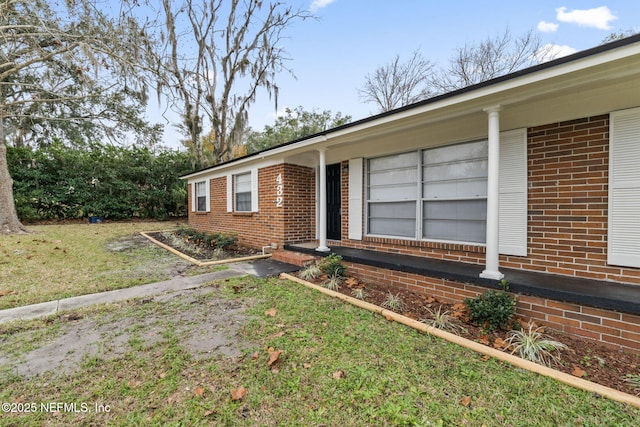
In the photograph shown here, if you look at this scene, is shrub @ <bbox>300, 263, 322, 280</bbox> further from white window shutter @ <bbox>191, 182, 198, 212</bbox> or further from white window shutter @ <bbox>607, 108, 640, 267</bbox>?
white window shutter @ <bbox>191, 182, 198, 212</bbox>

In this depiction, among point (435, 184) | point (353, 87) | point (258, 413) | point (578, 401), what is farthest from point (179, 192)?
point (578, 401)

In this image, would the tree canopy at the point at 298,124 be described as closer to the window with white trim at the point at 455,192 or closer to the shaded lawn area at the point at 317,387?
the window with white trim at the point at 455,192

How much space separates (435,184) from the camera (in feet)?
15.8

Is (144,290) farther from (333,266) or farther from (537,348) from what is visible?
(537,348)

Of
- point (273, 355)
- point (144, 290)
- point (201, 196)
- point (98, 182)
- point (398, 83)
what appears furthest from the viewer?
point (398, 83)

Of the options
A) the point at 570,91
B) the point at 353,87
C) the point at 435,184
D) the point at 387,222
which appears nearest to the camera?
the point at 570,91

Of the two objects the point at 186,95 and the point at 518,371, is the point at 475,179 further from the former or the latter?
the point at 186,95

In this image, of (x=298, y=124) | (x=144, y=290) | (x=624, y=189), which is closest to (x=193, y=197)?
(x=144, y=290)

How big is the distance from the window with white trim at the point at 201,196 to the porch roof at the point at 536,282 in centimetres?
786

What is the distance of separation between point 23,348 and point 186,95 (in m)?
15.6

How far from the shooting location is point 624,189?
3.24 metres

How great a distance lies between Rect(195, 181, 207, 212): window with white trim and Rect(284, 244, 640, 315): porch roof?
7860 millimetres

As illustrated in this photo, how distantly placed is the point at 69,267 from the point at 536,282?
318 inches

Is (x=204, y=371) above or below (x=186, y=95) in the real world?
below
